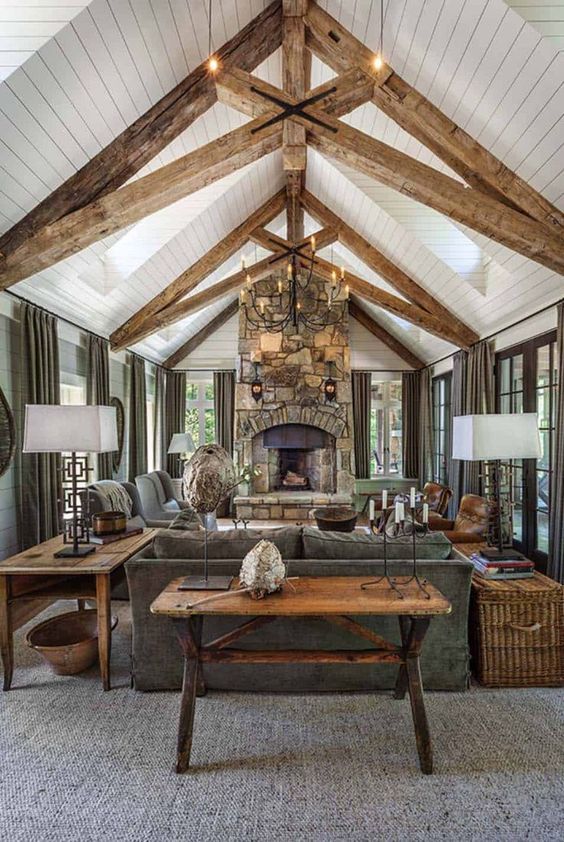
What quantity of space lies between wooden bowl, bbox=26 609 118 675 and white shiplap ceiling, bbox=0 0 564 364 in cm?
274

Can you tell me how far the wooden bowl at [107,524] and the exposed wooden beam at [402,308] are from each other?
12.9 feet

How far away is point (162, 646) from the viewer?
7.93ft

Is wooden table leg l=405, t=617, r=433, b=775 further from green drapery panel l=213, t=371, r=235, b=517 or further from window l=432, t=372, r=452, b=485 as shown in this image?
green drapery panel l=213, t=371, r=235, b=517

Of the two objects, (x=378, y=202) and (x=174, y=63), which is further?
(x=378, y=202)

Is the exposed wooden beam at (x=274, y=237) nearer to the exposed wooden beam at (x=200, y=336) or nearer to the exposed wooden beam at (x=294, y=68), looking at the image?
the exposed wooden beam at (x=294, y=68)

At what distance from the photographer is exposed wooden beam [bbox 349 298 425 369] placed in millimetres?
8148

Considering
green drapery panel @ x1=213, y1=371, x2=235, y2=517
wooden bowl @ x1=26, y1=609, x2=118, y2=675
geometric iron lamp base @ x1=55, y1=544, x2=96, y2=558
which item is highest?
green drapery panel @ x1=213, y1=371, x2=235, y2=517

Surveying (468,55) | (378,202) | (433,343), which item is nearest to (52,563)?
(468,55)

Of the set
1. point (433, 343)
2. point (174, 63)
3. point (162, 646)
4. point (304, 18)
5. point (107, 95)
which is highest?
point (304, 18)

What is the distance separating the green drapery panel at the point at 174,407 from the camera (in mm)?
8438

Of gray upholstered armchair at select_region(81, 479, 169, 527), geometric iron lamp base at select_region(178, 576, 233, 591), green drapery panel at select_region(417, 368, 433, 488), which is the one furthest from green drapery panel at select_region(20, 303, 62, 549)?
green drapery panel at select_region(417, 368, 433, 488)

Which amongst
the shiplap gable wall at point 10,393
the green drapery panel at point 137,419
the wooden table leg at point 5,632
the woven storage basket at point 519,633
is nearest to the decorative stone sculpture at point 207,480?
the wooden table leg at point 5,632

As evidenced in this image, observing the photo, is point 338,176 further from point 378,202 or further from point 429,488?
point 429,488

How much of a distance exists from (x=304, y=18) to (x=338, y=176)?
165 cm
